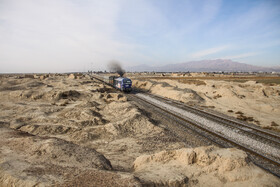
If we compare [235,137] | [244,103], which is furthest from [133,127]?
[244,103]

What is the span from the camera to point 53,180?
5.28m

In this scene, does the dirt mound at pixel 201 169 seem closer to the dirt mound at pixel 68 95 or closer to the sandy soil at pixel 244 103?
the sandy soil at pixel 244 103

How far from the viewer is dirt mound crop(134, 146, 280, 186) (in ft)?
18.9

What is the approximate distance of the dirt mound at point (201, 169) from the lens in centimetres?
577

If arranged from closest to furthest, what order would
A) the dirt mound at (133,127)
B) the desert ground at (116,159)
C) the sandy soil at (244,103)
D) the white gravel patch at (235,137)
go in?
the desert ground at (116,159) → the white gravel patch at (235,137) → the dirt mound at (133,127) → the sandy soil at (244,103)

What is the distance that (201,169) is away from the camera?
257 inches

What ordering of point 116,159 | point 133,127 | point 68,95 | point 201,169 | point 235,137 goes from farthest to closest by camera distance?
point 68,95, point 133,127, point 235,137, point 116,159, point 201,169

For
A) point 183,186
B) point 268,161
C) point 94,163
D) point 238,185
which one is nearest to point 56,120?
point 94,163

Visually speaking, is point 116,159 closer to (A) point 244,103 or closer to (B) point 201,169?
(B) point 201,169

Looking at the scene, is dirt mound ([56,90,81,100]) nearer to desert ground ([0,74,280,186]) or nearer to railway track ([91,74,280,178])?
desert ground ([0,74,280,186])

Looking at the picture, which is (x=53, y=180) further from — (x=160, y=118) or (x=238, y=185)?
(x=160, y=118)

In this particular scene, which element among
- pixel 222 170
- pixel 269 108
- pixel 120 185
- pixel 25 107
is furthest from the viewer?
pixel 269 108

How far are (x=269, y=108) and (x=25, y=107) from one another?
32.7 m

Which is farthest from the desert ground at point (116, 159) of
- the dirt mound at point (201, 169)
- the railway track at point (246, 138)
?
the railway track at point (246, 138)
